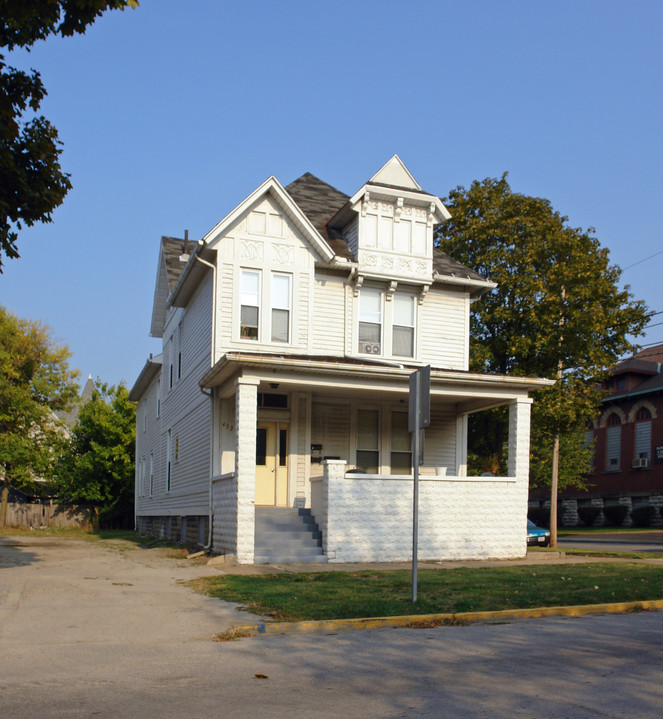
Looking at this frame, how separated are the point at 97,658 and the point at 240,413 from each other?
30.4 ft

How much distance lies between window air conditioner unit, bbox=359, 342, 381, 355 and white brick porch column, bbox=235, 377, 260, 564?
16.7 ft

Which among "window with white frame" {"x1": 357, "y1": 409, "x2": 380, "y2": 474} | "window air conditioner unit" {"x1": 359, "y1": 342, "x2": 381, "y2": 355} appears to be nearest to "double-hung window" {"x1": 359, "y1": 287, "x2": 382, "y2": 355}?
"window air conditioner unit" {"x1": 359, "y1": 342, "x2": 381, "y2": 355}

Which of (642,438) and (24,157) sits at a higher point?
(24,157)

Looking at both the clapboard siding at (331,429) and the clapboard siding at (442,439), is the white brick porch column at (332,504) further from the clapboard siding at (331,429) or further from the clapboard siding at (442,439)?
the clapboard siding at (442,439)

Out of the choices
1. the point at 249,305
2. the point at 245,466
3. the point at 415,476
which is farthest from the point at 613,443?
the point at 415,476

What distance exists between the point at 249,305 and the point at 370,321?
3.49 m

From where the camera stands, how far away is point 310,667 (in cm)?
676

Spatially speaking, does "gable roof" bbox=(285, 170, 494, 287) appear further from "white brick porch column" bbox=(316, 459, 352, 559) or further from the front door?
"white brick porch column" bbox=(316, 459, 352, 559)

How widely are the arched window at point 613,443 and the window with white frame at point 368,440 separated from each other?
33975 mm

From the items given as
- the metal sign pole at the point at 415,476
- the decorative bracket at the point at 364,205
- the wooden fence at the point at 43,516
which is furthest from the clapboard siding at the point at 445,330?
the wooden fence at the point at 43,516

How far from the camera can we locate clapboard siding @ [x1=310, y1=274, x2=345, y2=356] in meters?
20.4

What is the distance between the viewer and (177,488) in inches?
970

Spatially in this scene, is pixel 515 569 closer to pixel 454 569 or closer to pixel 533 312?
pixel 454 569

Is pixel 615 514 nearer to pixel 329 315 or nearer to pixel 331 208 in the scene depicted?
pixel 331 208
